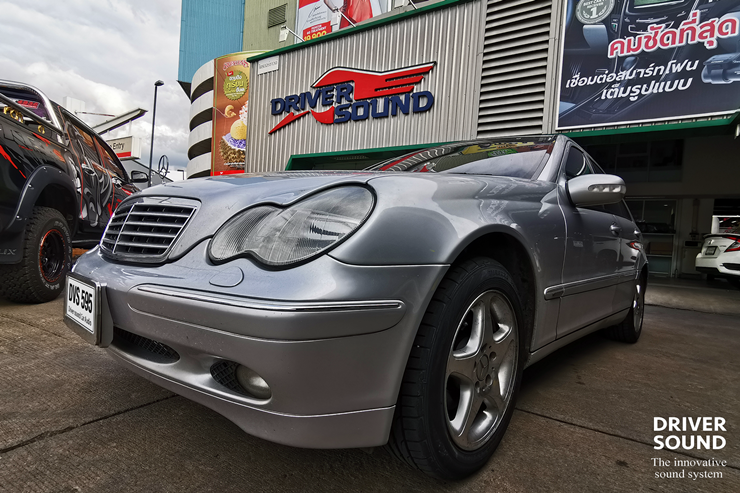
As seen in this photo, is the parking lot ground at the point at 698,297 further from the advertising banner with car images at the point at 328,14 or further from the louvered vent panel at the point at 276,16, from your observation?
the louvered vent panel at the point at 276,16

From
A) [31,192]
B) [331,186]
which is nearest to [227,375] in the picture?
[331,186]

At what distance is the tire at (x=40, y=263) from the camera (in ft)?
10.6

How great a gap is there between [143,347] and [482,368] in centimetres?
116

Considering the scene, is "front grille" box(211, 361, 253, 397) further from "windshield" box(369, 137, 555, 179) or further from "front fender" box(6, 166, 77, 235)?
"front fender" box(6, 166, 77, 235)

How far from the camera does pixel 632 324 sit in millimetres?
3254

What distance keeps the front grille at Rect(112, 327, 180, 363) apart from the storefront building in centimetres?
373

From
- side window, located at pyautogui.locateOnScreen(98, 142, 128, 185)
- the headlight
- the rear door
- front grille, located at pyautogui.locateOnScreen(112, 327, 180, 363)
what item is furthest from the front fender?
the rear door

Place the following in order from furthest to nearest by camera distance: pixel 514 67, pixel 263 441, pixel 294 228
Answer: pixel 514 67 < pixel 263 441 < pixel 294 228

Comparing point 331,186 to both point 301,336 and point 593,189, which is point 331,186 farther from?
point 593,189

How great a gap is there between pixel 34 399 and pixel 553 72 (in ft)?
24.9

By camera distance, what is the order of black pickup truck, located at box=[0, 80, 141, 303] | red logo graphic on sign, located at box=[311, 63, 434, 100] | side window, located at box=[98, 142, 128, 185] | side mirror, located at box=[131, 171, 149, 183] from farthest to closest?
1. red logo graphic on sign, located at box=[311, 63, 434, 100]
2. side mirror, located at box=[131, 171, 149, 183]
3. side window, located at box=[98, 142, 128, 185]
4. black pickup truck, located at box=[0, 80, 141, 303]

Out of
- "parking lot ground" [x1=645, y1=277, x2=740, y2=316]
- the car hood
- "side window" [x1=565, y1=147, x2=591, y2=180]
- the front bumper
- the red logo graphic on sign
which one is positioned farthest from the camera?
the red logo graphic on sign

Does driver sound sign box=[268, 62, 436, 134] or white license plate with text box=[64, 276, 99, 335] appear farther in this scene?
driver sound sign box=[268, 62, 436, 134]

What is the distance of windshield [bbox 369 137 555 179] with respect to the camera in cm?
208
